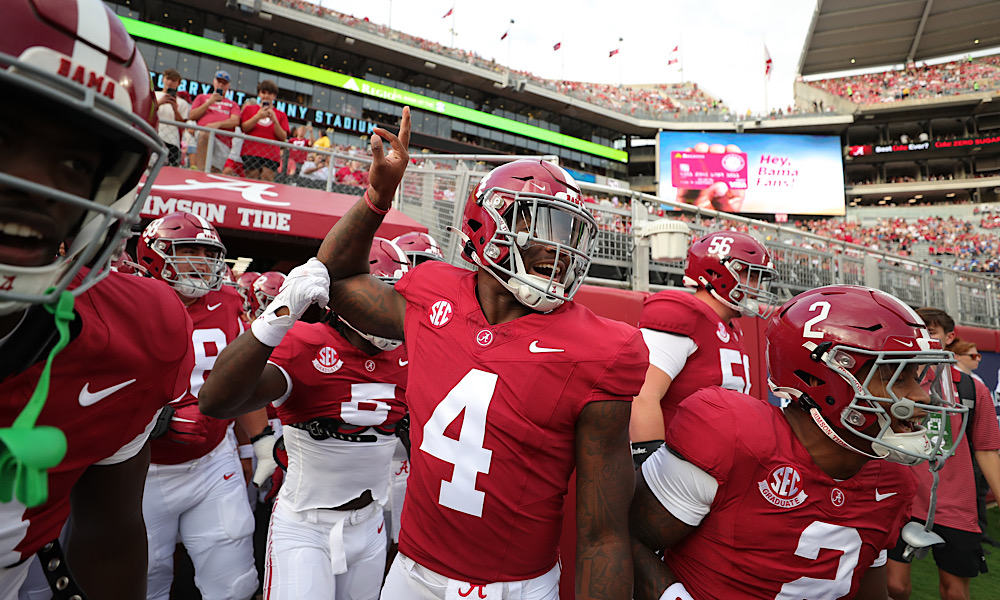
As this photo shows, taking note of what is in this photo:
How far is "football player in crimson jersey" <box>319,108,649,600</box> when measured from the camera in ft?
5.27

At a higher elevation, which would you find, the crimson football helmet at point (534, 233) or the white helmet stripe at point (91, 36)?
Answer: the white helmet stripe at point (91, 36)

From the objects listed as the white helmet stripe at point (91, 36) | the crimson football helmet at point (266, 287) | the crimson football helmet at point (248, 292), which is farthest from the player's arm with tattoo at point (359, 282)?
the crimson football helmet at point (248, 292)

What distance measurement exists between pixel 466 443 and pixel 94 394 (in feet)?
3.10

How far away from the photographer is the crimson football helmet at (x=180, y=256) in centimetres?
385

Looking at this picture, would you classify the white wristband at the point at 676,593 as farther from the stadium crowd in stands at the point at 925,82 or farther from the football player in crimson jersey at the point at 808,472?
the stadium crowd in stands at the point at 925,82

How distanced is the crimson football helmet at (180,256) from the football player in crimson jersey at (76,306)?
2583 mm

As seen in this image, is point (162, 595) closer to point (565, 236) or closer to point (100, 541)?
point (100, 541)

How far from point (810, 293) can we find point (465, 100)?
37310mm

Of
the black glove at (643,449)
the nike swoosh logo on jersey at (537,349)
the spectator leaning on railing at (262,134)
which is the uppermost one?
the spectator leaning on railing at (262,134)

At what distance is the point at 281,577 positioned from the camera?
8.02 feet

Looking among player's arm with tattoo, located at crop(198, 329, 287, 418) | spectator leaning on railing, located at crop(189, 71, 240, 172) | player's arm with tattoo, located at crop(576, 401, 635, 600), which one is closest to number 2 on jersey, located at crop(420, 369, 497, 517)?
player's arm with tattoo, located at crop(576, 401, 635, 600)

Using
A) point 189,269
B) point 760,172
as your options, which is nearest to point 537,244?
point 189,269

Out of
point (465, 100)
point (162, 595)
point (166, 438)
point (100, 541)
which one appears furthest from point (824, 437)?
point (465, 100)

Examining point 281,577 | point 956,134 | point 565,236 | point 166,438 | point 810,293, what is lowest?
point 281,577
